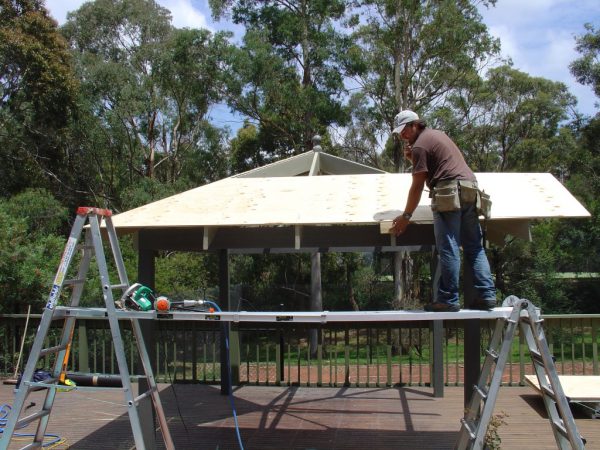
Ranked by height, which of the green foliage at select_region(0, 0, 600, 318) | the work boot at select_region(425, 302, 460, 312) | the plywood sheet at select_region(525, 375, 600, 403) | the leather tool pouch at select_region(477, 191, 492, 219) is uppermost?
the green foliage at select_region(0, 0, 600, 318)

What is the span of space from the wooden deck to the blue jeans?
2.76 metres

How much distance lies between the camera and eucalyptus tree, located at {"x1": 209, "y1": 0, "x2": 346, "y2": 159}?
22.6 meters

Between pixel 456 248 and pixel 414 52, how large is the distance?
1996 cm

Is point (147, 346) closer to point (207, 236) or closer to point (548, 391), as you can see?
point (207, 236)

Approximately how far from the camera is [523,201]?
5.39 m

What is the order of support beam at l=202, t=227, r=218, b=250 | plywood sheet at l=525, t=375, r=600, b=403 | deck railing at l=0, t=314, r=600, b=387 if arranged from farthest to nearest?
deck railing at l=0, t=314, r=600, b=387
plywood sheet at l=525, t=375, r=600, b=403
support beam at l=202, t=227, r=218, b=250

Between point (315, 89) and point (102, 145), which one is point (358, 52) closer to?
point (315, 89)

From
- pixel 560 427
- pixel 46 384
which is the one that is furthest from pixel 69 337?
pixel 560 427

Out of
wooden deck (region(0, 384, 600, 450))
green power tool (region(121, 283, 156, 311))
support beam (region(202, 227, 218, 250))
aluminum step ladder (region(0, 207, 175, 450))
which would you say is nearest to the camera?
aluminum step ladder (region(0, 207, 175, 450))

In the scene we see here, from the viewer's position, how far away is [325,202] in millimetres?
5984

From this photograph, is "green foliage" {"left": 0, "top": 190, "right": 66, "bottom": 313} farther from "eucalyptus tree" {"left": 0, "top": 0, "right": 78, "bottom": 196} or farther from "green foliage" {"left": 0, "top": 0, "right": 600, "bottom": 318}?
"eucalyptus tree" {"left": 0, "top": 0, "right": 78, "bottom": 196}

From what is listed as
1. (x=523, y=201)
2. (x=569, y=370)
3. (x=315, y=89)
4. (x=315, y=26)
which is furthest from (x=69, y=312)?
(x=315, y=26)

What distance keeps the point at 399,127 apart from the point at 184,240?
2.79 metres

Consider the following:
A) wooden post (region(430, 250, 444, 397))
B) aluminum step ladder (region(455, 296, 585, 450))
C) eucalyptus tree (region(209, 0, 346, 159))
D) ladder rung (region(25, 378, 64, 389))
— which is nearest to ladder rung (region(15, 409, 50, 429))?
ladder rung (region(25, 378, 64, 389))
